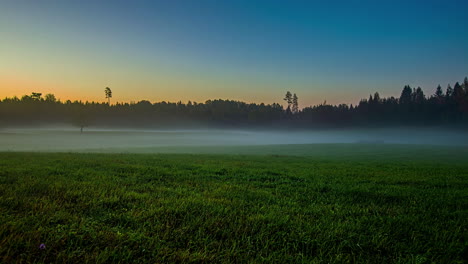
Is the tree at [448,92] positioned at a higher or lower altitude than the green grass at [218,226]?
higher

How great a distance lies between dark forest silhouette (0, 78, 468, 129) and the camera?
391 ft

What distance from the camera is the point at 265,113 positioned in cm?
15488

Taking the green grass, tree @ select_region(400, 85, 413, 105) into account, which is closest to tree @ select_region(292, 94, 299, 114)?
tree @ select_region(400, 85, 413, 105)

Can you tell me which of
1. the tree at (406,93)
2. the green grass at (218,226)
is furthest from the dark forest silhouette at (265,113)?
the green grass at (218,226)

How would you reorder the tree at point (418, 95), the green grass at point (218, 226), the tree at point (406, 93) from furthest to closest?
1. the tree at point (406, 93)
2. the tree at point (418, 95)
3. the green grass at point (218, 226)

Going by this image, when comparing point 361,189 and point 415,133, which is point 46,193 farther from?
point 415,133

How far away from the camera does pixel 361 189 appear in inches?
280

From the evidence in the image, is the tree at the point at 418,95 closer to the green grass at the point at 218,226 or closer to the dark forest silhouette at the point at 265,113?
the dark forest silhouette at the point at 265,113

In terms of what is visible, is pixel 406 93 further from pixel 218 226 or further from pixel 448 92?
pixel 218 226

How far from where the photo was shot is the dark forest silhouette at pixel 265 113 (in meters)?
119

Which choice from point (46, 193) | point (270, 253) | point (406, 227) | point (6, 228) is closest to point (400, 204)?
point (406, 227)

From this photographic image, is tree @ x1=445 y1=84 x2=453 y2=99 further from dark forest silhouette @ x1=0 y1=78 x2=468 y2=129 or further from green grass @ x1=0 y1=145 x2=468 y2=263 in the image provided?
green grass @ x1=0 y1=145 x2=468 y2=263

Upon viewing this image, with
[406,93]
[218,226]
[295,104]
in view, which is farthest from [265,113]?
[218,226]

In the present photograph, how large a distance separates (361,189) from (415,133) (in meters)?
137
